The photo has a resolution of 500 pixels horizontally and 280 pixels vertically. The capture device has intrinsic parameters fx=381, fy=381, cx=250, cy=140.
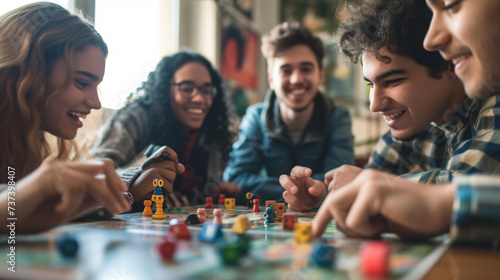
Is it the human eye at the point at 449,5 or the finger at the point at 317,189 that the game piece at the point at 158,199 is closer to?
the finger at the point at 317,189

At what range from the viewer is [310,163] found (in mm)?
1800

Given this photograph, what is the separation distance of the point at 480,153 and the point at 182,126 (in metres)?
1.06

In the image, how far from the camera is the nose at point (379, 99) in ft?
3.33

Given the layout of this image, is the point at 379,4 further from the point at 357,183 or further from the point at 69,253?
the point at 69,253

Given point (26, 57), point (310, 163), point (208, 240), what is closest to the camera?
point (208, 240)

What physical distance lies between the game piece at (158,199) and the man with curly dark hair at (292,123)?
0.76 metres

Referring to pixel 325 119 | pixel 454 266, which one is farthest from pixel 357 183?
pixel 325 119

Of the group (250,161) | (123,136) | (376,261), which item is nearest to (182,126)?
(123,136)

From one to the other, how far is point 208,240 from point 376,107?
0.68 m

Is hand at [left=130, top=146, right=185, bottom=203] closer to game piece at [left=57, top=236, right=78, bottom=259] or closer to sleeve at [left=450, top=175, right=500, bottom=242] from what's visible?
game piece at [left=57, top=236, right=78, bottom=259]

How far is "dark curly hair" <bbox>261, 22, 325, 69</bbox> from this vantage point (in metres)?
1.97

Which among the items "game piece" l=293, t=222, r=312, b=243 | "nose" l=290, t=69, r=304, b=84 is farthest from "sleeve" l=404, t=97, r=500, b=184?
"nose" l=290, t=69, r=304, b=84

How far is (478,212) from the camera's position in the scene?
52 cm

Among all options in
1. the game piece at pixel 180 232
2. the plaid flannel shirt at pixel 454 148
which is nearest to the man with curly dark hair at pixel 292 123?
the plaid flannel shirt at pixel 454 148
